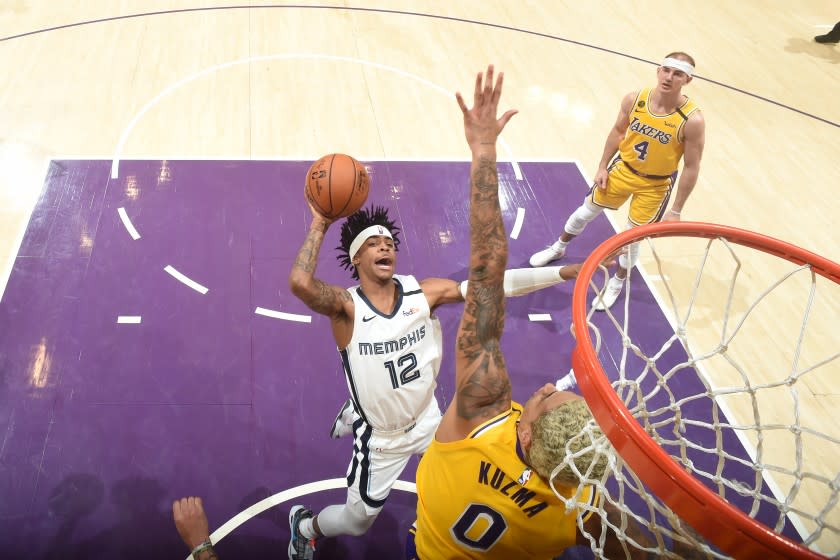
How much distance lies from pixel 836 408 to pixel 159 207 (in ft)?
18.4

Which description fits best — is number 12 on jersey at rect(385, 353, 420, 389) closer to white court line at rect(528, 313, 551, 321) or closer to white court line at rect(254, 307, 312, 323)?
white court line at rect(254, 307, 312, 323)

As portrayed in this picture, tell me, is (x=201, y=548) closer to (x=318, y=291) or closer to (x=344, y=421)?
(x=344, y=421)

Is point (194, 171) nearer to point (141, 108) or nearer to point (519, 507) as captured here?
point (141, 108)

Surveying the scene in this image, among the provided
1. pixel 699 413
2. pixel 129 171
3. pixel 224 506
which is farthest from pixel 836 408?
pixel 129 171

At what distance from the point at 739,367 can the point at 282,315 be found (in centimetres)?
317

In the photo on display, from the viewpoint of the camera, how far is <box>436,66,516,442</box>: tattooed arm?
239 centimetres

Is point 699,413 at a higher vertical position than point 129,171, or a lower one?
lower

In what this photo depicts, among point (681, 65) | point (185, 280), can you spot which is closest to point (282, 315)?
point (185, 280)

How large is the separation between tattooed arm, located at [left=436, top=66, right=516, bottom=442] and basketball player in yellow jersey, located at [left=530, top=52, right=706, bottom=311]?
8.53 feet

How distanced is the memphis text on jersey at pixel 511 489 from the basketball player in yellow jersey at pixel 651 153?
2.86 m

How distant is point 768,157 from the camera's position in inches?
298

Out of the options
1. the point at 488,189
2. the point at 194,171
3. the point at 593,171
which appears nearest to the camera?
the point at 488,189

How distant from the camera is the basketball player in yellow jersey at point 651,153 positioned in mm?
4918

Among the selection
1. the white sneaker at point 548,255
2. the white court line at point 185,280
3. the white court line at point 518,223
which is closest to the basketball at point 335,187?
the white court line at point 185,280
